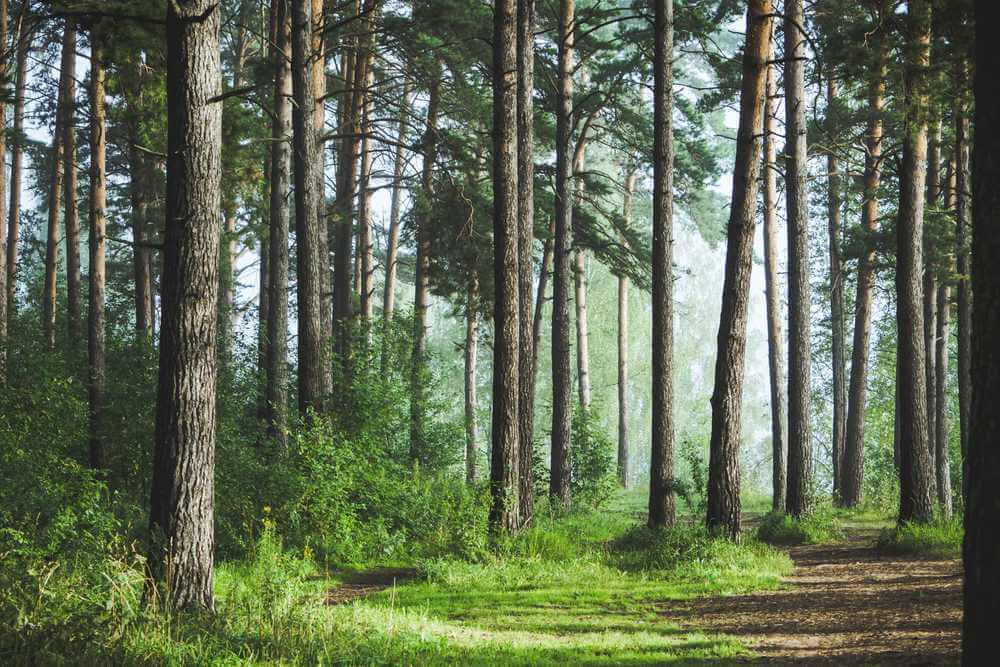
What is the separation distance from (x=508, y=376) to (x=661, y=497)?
10.9ft

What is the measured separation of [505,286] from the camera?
39.9ft

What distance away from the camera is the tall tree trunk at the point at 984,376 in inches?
142

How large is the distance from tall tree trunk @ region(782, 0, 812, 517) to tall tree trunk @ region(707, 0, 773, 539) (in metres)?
3.50

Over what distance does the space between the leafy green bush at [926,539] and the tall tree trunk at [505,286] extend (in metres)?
5.35

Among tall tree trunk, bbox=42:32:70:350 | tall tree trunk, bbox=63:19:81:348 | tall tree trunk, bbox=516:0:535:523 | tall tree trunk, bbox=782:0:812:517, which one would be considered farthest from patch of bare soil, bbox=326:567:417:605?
tall tree trunk, bbox=42:32:70:350

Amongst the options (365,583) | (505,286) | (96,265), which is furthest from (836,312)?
(96,265)

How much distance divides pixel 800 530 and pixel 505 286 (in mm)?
6691

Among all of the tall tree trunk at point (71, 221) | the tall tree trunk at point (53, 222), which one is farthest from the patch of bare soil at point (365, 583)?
the tall tree trunk at point (53, 222)

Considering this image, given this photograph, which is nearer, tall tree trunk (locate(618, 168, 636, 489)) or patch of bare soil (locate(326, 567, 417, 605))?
patch of bare soil (locate(326, 567, 417, 605))

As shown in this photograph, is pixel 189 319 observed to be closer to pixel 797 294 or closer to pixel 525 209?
pixel 525 209

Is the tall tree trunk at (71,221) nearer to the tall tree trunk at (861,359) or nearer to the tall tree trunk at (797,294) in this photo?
the tall tree trunk at (797,294)

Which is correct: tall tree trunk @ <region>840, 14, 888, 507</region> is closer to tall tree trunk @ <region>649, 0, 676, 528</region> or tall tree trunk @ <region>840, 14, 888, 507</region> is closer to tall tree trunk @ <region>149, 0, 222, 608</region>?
tall tree trunk @ <region>649, 0, 676, 528</region>

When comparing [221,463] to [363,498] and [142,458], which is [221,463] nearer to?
[363,498]

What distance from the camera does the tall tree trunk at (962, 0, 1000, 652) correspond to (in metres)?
3.61
